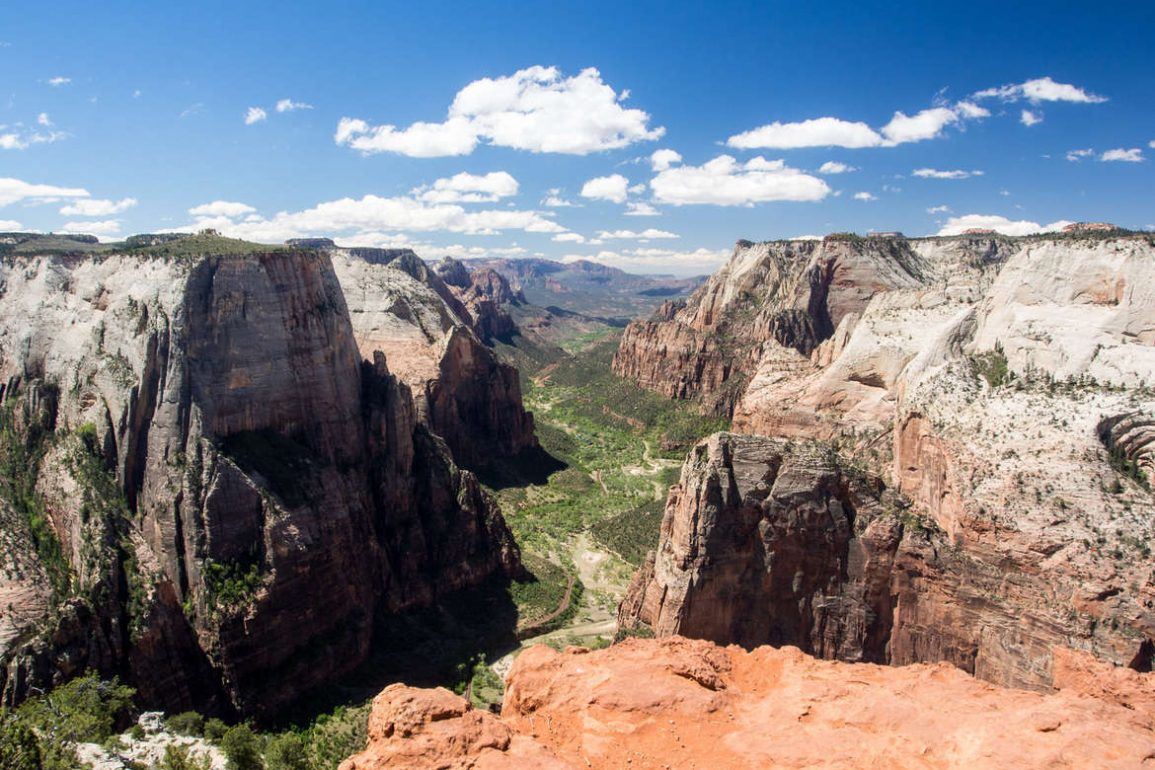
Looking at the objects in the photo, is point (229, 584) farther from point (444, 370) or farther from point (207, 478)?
point (444, 370)

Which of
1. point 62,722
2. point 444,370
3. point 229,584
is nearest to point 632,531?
point 444,370

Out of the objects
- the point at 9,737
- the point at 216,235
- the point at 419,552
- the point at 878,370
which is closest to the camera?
the point at 9,737

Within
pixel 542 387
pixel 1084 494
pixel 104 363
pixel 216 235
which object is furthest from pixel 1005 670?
pixel 542 387

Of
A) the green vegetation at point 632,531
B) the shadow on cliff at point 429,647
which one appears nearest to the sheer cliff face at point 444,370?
the green vegetation at point 632,531

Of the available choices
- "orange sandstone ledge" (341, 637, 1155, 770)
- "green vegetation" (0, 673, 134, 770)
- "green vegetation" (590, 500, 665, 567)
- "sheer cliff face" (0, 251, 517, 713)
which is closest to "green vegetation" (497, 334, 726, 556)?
"green vegetation" (590, 500, 665, 567)

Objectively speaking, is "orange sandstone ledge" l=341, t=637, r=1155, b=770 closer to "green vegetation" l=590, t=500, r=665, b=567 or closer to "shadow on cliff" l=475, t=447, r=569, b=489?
"green vegetation" l=590, t=500, r=665, b=567

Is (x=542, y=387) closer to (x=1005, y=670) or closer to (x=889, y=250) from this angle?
(x=889, y=250)

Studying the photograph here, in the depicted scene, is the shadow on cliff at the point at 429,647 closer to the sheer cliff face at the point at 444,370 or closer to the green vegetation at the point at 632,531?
the green vegetation at the point at 632,531
